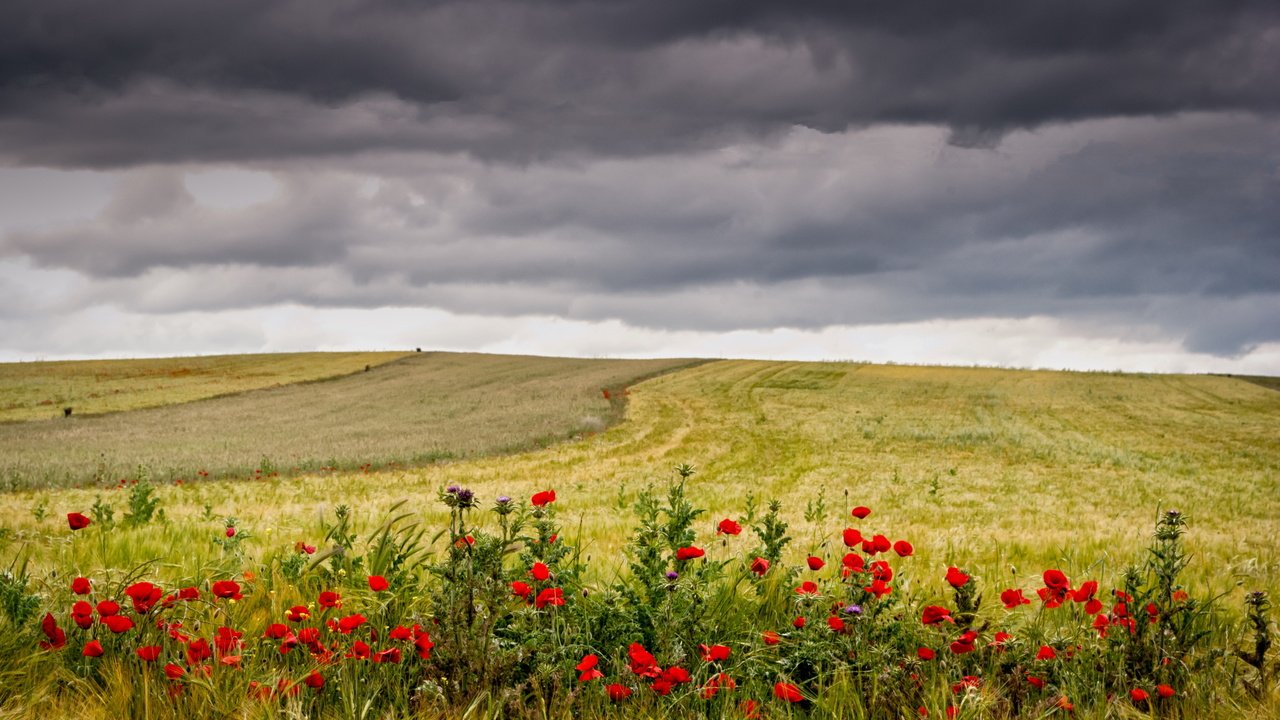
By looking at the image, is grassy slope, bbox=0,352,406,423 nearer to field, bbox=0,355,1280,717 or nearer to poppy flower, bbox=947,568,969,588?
field, bbox=0,355,1280,717

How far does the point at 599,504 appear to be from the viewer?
15766mm

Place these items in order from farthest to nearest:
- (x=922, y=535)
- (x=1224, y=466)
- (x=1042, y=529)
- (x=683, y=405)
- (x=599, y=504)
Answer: (x=683, y=405) < (x=1224, y=466) < (x=599, y=504) < (x=1042, y=529) < (x=922, y=535)

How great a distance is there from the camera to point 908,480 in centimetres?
2181

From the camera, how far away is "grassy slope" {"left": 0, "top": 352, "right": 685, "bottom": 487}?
26.0 metres

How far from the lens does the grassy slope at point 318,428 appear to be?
2600 centimetres

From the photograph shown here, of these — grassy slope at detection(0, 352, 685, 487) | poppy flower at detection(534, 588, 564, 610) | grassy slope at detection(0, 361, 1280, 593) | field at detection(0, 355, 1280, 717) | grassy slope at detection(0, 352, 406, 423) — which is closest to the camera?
poppy flower at detection(534, 588, 564, 610)

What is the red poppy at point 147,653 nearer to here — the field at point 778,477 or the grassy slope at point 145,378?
the field at point 778,477

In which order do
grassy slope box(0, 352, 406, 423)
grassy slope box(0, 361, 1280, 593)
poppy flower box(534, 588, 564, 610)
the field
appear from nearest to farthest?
poppy flower box(534, 588, 564, 610) → the field → grassy slope box(0, 361, 1280, 593) → grassy slope box(0, 352, 406, 423)

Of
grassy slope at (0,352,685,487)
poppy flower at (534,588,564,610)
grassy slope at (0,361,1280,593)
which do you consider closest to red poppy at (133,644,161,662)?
poppy flower at (534,588,564,610)

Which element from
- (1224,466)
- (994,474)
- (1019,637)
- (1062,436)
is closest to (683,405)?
(1062,436)

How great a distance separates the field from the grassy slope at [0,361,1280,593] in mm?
102

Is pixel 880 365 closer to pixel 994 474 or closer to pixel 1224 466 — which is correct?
pixel 1224 466

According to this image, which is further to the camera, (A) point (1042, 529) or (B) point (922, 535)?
(A) point (1042, 529)

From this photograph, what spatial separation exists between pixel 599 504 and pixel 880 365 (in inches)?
2499
